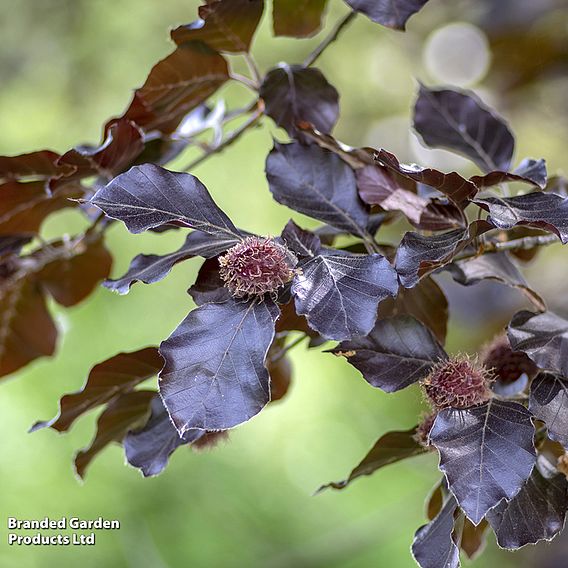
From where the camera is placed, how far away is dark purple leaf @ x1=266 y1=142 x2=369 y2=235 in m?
0.80

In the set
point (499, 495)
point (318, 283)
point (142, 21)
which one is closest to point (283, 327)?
point (318, 283)

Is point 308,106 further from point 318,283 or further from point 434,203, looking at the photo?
point 318,283

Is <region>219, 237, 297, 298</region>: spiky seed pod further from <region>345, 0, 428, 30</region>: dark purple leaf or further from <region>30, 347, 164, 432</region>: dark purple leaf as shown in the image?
<region>345, 0, 428, 30</region>: dark purple leaf

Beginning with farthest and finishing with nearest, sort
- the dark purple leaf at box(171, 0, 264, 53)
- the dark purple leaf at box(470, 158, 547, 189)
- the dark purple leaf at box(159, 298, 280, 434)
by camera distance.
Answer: the dark purple leaf at box(171, 0, 264, 53), the dark purple leaf at box(470, 158, 547, 189), the dark purple leaf at box(159, 298, 280, 434)

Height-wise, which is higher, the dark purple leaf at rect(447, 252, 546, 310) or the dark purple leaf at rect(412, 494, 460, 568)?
the dark purple leaf at rect(447, 252, 546, 310)

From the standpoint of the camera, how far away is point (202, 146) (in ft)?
3.52

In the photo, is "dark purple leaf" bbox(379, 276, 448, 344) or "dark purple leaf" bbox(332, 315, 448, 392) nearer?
"dark purple leaf" bbox(332, 315, 448, 392)

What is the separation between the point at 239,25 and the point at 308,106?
0.42 feet

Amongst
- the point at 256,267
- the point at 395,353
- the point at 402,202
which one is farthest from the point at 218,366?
the point at 402,202

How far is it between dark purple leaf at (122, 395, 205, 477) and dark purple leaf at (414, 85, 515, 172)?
49cm

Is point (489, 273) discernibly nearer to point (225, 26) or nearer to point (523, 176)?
point (523, 176)

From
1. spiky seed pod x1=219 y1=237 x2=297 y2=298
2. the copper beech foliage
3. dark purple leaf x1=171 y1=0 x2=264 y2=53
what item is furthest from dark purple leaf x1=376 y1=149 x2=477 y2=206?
dark purple leaf x1=171 y1=0 x2=264 y2=53

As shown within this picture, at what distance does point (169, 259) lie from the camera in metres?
0.67

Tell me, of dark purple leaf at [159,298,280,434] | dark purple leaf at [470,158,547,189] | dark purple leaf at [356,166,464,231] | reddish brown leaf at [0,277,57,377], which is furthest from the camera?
reddish brown leaf at [0,277,57,377]
